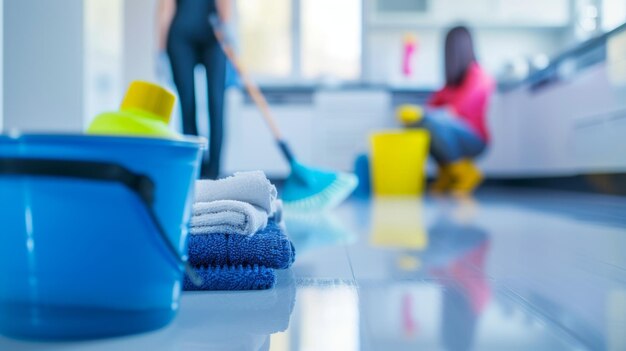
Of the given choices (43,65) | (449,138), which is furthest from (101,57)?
(449,138)

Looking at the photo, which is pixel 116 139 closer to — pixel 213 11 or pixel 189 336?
pixel 189 336

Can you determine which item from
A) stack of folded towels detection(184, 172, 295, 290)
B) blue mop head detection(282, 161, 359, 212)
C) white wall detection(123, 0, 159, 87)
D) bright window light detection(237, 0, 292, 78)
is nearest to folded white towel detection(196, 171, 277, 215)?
stack of folded towels detection(184, 172, 295, 290)

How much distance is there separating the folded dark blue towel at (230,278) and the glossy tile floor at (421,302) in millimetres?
20

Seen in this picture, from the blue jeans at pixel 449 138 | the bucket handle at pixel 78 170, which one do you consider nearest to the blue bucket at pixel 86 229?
the bucket handle at pixel 78 170

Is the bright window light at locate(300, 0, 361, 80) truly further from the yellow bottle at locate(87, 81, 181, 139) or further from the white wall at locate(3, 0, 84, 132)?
the yellow bottle at locate(87, 81, 181, 139)

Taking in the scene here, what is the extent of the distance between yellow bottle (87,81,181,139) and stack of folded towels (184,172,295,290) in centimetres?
17

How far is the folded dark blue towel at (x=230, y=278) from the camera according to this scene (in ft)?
2.43

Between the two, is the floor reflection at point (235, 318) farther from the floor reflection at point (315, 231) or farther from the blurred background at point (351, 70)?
the blurred background at point (351, 70)

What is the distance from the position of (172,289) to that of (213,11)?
2.14 meters

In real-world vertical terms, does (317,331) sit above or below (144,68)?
below

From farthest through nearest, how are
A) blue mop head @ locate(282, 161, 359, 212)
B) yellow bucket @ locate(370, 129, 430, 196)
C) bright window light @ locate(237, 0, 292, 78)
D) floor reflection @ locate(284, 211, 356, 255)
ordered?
1. bright window light @ locate(237, 0, 292, 78)
2. yellow bucket @ locate(370, 129, 430, 196)
3. blue mop head @ locate(282, 161, 359, 212)
4. floor reflection @ locate(284, 211, 356, 255)

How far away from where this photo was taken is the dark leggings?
2508mm

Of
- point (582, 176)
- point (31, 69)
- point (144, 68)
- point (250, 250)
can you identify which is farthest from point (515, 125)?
point (250, 250)

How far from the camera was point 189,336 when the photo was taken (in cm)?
56
